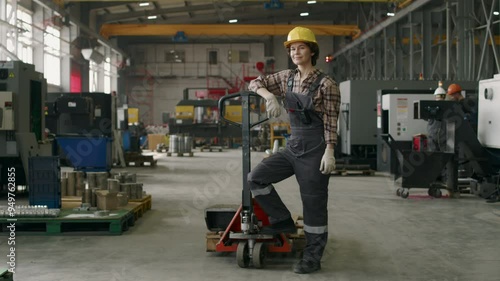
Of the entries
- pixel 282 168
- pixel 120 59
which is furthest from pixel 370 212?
pixel 120 59

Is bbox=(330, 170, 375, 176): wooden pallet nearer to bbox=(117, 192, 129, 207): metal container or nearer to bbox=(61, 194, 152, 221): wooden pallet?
bbox=(61, 194, 152, 221): wooden pallet

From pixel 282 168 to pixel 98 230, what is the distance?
2458mm

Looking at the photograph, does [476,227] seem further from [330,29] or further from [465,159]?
[330,29]

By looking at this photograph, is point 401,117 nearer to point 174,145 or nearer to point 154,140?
point 174,145

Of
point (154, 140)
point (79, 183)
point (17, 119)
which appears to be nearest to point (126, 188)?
point (79, 183)

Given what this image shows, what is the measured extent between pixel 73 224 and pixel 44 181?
0.71 metres

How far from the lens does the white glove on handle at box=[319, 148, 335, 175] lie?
4.18m

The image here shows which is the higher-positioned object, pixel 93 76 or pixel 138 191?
pixel 93 76

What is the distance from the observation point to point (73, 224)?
602 centimetres

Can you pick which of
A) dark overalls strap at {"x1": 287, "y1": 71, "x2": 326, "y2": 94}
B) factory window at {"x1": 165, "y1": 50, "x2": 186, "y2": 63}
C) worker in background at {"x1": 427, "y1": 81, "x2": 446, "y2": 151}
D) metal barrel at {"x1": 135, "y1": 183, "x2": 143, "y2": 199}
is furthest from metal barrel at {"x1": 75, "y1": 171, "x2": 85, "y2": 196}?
factory window at {"x1": 165, "y1": 50, "x2": 186, "y2": 63}

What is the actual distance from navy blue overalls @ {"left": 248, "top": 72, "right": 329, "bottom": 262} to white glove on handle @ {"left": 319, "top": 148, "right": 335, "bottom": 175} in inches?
3.2

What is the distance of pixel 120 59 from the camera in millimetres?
30062

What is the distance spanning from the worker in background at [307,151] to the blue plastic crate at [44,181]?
2831 millimetres

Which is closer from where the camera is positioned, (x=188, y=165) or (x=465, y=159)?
(x=465, y=159)
